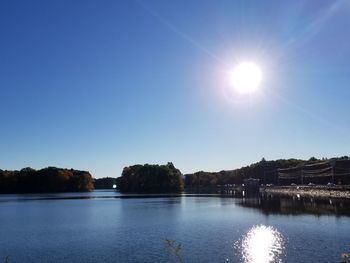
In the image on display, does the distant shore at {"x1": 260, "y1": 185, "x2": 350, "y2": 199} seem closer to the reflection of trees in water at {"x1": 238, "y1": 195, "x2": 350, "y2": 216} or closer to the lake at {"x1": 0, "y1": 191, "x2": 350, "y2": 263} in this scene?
the reflection of trees in water at {"x1": 238, "y1": 195, "x2": 350, "y2": 216}

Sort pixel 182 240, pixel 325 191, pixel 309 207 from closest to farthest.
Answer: pixel 182 240, pixel 309 207, pixel 325 191

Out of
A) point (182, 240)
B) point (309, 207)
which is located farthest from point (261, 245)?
point (309, 207)

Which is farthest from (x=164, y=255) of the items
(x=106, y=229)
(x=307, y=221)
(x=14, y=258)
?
(x=307, y=221)

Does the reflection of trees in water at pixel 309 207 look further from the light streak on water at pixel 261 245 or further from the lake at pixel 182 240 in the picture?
the light streak on water at pixel 261 245

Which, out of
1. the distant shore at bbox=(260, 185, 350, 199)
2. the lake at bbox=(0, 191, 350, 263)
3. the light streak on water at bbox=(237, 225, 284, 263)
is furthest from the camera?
the distant shore at bbox=(260, 185, 350, 199)

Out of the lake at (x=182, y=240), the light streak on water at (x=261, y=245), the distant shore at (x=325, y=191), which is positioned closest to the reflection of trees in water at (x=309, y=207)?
the lake at (x=182, y=240)

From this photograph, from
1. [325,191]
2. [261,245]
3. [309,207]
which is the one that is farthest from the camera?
[325,191]

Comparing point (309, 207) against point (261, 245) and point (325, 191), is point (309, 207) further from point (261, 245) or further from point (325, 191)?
point (261, 245)

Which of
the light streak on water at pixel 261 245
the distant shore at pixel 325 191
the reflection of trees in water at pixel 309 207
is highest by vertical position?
the distant shore at pixel 325 191

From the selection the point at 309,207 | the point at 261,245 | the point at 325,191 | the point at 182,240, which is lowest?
the point at 261,245

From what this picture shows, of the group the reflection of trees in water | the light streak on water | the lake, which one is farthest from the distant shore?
the light streak on water

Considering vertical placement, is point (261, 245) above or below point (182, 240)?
below

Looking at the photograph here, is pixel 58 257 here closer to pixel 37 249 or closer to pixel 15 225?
pixel 37 249

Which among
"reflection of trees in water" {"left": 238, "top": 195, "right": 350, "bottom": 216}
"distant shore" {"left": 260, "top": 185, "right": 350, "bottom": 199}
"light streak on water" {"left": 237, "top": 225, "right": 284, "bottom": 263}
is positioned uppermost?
"distant shore" {"left": 260, "top": 185, "right": 350, "bottom": 199}
